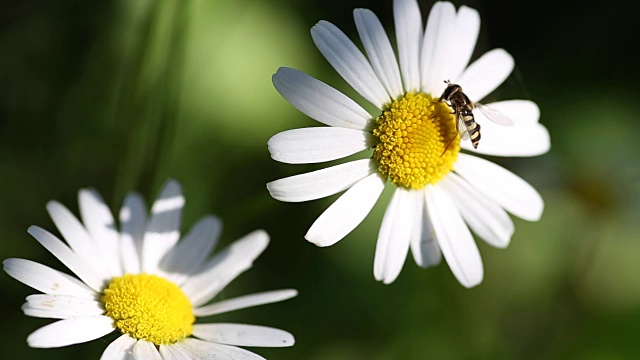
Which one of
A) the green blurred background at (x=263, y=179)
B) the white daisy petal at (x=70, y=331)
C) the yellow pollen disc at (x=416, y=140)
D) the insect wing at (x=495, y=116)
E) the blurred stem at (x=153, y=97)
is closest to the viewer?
the white daisy petal at (x=70, y=331)

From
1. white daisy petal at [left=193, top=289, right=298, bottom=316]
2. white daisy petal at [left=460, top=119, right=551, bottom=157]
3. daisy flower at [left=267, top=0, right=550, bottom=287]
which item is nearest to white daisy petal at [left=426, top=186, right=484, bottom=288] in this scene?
daisy flower at [left=267, top=0, right=550, bottom=287]

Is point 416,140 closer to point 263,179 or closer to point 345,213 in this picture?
point 345,213

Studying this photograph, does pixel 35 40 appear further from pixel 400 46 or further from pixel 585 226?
pixel 585 226

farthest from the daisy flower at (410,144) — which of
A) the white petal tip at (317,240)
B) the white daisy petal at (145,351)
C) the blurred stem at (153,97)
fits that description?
the blurred stem at (153,97)

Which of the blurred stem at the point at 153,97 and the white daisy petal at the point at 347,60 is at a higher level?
the blurred stem at the point at 153,97

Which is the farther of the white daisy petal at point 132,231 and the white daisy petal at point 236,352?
the white daisy petal at point 132,231

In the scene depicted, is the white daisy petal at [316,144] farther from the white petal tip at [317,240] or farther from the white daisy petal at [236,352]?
the white daisy petal at [236,352]

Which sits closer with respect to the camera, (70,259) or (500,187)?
(70,259)

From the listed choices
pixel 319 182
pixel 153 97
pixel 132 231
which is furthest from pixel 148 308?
pixel 153 97
